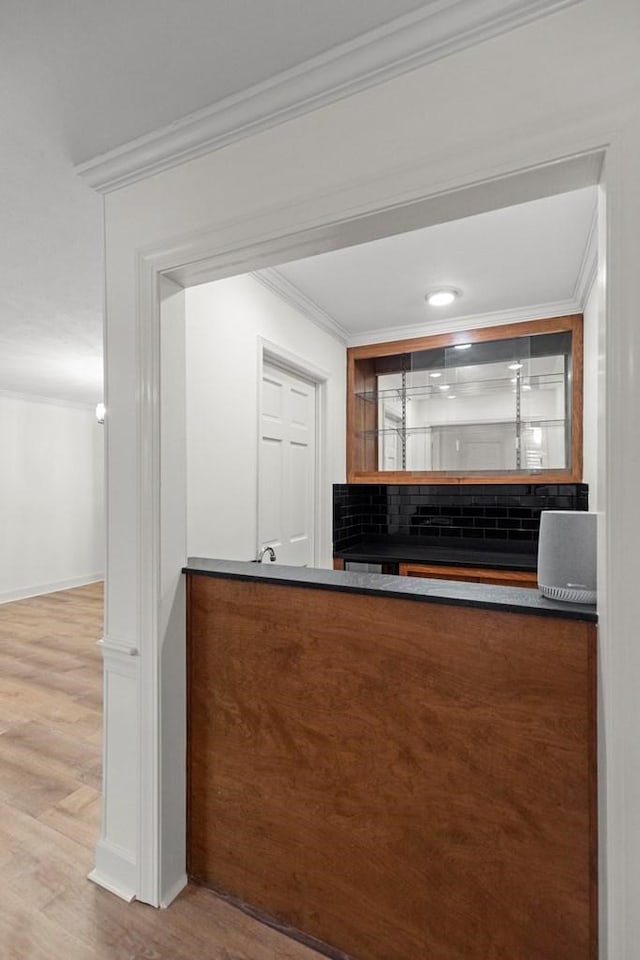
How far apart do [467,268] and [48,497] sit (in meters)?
5.77

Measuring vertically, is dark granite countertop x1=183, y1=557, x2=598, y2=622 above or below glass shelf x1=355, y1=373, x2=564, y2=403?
below

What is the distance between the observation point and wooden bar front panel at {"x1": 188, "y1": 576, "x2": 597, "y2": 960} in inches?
48.3

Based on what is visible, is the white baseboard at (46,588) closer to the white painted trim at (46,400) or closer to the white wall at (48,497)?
the white wall at (48,497)

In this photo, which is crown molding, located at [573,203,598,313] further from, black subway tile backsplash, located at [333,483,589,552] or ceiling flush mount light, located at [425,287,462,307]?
black subway tile backsplash, located at [333,483,589,552]

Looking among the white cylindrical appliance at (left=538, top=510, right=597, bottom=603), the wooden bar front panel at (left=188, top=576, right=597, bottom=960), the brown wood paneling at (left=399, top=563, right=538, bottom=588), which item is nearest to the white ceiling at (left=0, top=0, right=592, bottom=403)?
the white cylindrical appliance at (left=538, top=510, right=597, bottom=603)

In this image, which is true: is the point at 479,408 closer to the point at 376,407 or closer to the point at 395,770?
the point at 376,407

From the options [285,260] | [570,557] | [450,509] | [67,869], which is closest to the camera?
[570,557]

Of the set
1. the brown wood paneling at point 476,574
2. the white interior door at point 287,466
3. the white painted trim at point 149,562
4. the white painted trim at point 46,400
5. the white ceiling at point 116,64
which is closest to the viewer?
the white ceiling at point 116,64

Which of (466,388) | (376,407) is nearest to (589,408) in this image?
(466,388)

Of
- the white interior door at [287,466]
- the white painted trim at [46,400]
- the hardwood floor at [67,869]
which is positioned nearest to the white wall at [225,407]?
the white interior door at [287,466]

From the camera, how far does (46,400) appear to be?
20.6 ft

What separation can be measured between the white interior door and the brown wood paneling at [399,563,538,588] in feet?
2.26

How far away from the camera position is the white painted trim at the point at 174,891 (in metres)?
1.65

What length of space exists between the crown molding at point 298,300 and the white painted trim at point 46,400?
4368mm
